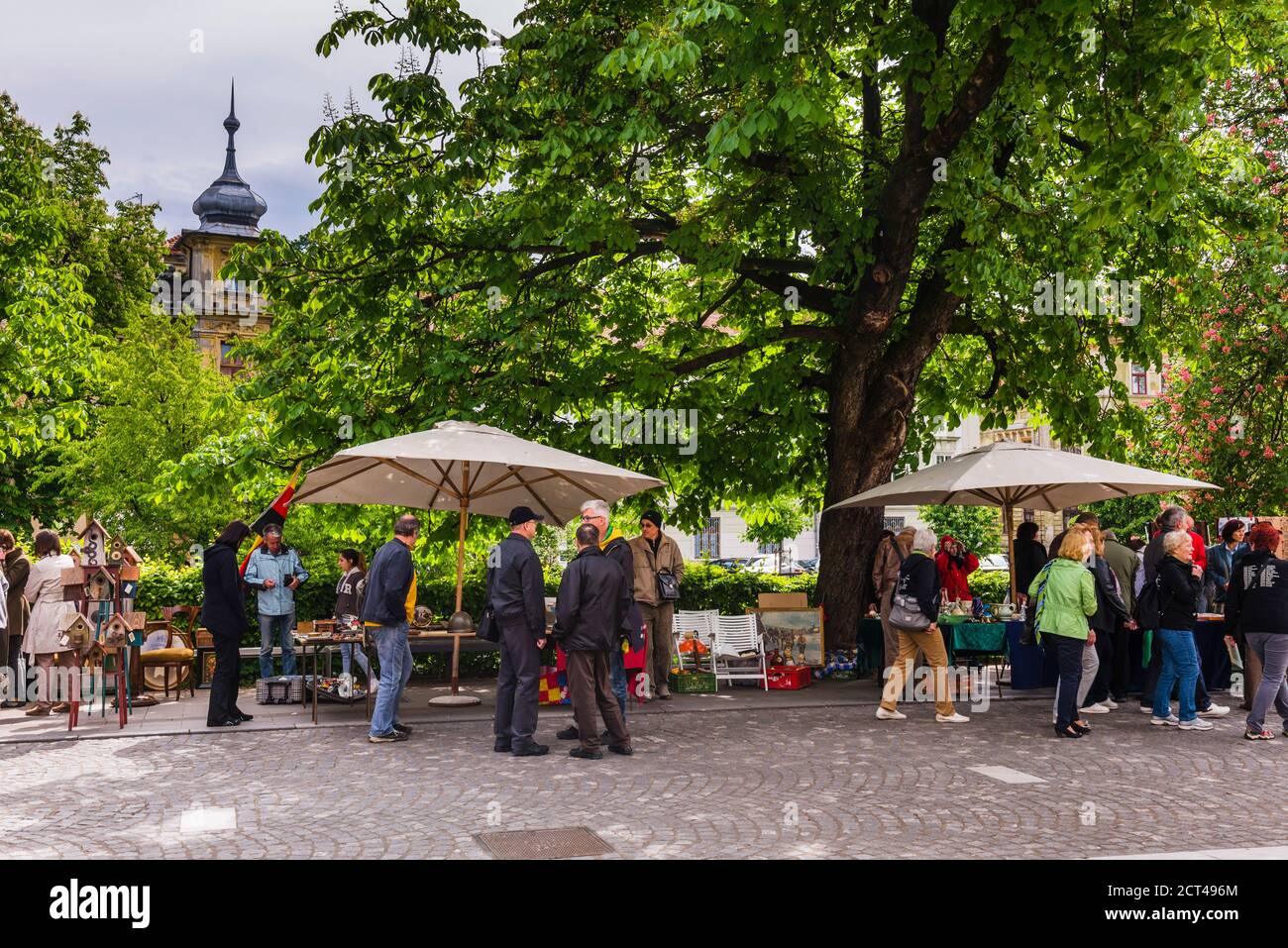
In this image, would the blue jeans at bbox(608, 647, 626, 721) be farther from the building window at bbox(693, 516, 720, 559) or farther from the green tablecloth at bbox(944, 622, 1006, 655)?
the building window at bbox(693, 516, 720, 559)

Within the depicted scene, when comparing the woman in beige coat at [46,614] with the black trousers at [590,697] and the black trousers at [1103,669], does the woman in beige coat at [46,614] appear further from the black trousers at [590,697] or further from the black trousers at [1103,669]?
the black trousers at [1103,669]

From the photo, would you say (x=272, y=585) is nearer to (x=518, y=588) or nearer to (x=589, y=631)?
(x=518, y=588)

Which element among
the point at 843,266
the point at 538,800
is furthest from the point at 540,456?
the point at 843,266

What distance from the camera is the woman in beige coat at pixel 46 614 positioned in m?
12.4

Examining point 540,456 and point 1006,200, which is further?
point 1006,200

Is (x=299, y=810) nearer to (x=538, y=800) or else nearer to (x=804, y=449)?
(x=538, y=800)

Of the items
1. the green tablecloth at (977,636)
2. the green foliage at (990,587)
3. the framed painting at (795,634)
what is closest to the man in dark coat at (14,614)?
the framed painting at (795,634)

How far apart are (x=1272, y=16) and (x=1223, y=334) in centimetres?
973

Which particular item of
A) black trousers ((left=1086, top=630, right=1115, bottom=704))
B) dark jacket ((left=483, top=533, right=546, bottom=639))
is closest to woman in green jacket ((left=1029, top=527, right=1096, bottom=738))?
black trousers ((left=1086, top=630, right=1115, bottom=704))

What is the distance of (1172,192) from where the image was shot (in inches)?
443

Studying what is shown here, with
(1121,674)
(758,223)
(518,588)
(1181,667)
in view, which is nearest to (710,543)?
(758,223)

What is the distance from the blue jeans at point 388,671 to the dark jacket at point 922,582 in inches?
190

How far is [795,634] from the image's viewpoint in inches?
624

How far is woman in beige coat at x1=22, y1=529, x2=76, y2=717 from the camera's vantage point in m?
12.4
